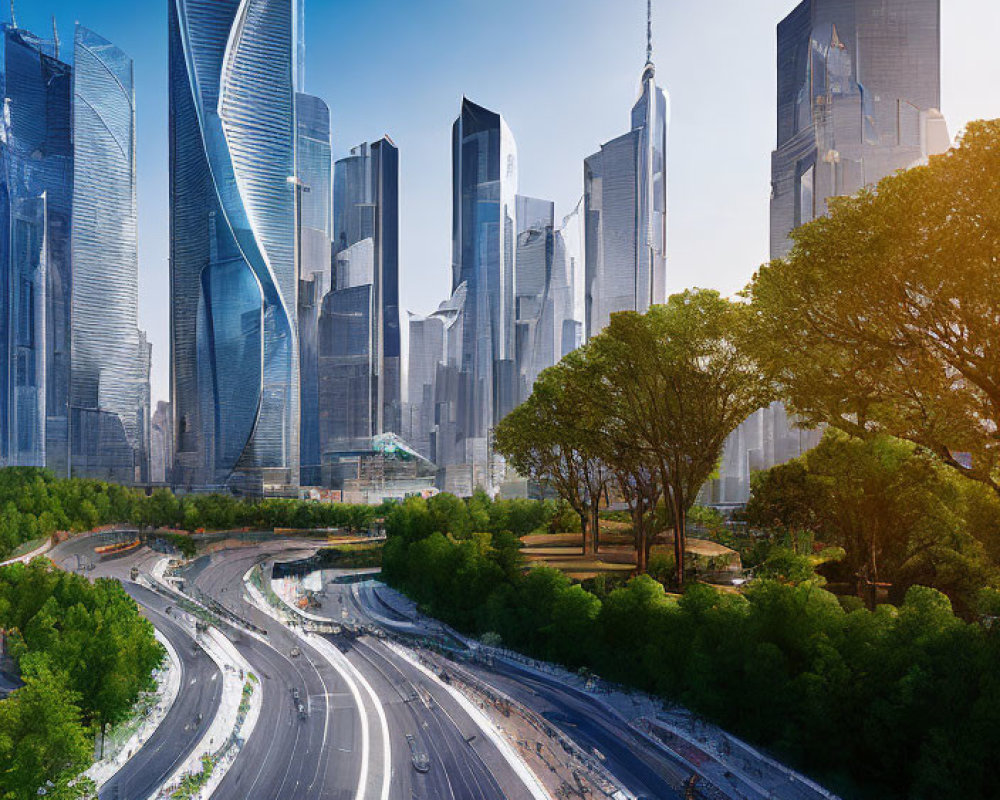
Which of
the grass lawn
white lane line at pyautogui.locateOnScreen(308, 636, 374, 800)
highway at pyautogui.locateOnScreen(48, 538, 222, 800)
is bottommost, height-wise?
highway at pyautogui.locateOnScreen(48, 538, 222, 800)

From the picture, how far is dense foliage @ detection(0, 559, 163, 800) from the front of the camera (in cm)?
1664

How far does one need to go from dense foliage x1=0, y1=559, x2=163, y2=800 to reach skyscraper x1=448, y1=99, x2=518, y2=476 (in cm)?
9267

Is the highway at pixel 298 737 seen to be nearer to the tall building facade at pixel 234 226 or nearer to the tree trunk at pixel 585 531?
the tree trunk at pixel 585 531

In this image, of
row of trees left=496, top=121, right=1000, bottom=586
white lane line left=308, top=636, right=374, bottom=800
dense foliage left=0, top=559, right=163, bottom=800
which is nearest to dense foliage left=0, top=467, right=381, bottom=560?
dense foliage left=0, top=559, right=163, bottom=800

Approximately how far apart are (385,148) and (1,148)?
5903 centimetres

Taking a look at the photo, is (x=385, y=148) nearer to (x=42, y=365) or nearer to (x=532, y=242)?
(x=532, y=242)

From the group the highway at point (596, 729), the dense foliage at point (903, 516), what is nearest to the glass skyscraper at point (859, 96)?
the dense foliage at point (903, 516)

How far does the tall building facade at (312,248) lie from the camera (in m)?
115

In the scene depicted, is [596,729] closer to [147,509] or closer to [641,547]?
[641,547]

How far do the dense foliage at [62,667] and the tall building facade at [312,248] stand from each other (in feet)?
266

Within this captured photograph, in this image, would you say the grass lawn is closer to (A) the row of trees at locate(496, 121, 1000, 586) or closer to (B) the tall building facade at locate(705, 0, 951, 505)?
(A) the row of trees at locate(496, 121, 1000, 586)

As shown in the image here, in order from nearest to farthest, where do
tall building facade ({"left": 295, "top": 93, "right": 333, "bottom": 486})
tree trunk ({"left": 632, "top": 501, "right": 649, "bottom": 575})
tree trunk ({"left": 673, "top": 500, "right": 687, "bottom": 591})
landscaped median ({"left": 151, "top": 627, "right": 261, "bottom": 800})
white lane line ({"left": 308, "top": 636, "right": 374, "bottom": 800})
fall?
1. white lane line ({"left": 308, "top": 636, "right": 374, "bottom": 800})
2. landscaped median ({"left": 151, "top": 627, "right": 261, "bottom": 800})
3. tree trunk ({"left": 673, "top": 500, "right": 687, "bottom": 591})
4. tree trunk ({"left": 632, "top": 501, "right": 649, "bottom": 575})
5. tall building facade ({"left": 295, "top": 93, "right": 333, "bottom": 486})

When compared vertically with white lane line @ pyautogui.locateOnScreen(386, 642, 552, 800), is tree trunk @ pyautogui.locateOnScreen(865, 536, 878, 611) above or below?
above

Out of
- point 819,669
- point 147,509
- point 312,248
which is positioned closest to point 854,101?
point 819,669
